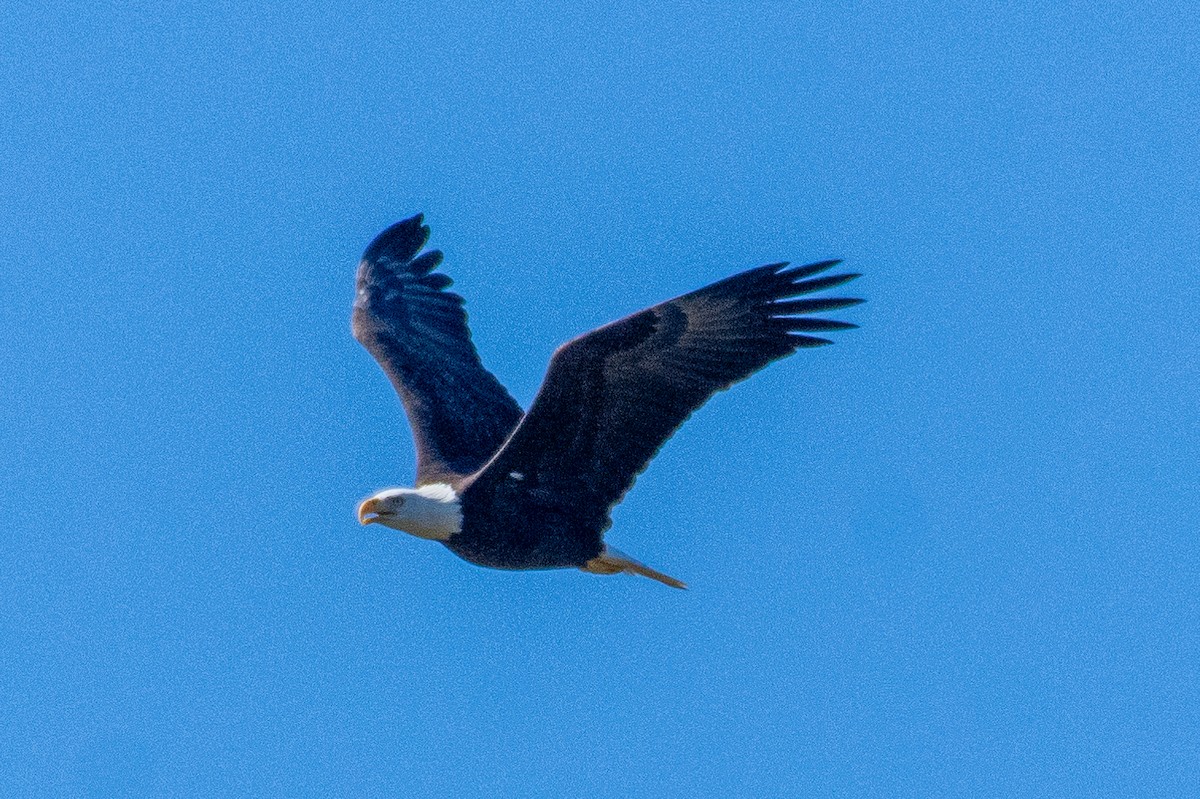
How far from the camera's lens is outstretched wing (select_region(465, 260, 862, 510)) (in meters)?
9.52

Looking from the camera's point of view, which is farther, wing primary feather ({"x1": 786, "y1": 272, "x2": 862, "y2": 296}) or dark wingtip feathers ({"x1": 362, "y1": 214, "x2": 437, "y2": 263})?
dark wingtip feathers ({"x1": 362, "y1": 214, "x2": 437, "y2": 263})

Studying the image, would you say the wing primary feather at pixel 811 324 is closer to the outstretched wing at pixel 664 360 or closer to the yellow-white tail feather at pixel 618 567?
the outstretched wing at pixel 664 360

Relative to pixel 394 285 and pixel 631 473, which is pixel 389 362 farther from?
pixel 631 473

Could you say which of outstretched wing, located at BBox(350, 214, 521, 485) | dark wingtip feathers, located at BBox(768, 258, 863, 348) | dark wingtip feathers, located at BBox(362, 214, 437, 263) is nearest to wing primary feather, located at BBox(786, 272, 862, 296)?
dark wingtip feathers, located at BBox(768, 258, 863, 348)

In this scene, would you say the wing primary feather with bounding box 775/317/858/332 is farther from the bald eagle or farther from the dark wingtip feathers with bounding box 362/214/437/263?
the dark wingtip feathers with bounding box 362/214/437/263

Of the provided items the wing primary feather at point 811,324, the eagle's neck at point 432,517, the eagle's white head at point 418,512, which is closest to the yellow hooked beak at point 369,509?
the eagle's white head at point 418,512

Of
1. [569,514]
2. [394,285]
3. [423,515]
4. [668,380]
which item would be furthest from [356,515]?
[394,285]

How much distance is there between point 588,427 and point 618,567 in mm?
1026

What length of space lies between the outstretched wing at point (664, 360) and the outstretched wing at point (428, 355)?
123 centimetres

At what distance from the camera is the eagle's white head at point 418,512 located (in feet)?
33.1

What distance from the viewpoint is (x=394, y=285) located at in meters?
12.4

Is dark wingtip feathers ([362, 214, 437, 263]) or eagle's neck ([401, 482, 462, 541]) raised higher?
dark wingtip feathers ([362, 214, 437, 263])

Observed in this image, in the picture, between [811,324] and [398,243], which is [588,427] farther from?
[398,243]

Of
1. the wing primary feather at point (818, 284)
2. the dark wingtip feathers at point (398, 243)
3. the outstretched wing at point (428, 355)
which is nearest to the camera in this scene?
the wing primary feather at point (818, 284)
